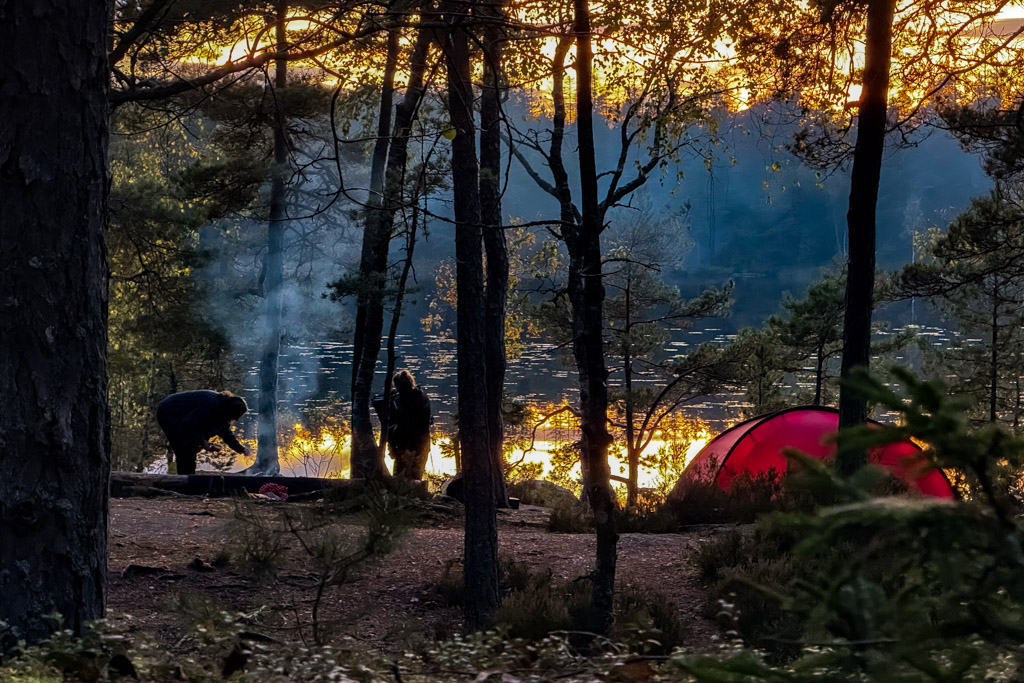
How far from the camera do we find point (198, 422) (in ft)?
48.4

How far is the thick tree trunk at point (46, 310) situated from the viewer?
4.21 meters

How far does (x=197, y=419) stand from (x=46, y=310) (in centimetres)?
1099

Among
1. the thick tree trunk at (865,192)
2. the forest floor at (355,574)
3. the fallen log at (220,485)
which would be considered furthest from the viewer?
the fallen log at (220,485)

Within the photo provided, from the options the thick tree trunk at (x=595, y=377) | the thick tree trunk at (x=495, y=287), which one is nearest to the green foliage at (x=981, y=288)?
the thick tree trunk at (x=495, y=287)

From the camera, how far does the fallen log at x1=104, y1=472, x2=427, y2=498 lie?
43.6 feet

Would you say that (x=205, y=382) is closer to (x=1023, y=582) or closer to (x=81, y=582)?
(x=81, y=582)

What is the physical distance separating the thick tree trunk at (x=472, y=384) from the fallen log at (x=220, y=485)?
17.2ft

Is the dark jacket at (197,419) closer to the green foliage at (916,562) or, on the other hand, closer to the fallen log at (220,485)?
the fallen log at (220,485)

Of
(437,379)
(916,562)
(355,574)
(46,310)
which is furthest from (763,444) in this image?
(437,379)

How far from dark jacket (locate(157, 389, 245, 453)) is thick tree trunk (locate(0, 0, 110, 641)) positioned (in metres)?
10.5

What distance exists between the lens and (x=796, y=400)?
86.7 ft

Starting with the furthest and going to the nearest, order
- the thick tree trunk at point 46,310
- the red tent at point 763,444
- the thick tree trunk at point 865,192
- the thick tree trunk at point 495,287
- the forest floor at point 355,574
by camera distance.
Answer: the red tent at point 763,444, the thick tree trunk at point 495,287, the thick tree trunk at point 865,192, the forest floor at point 355,574, the thick tree trunk at point 46,310

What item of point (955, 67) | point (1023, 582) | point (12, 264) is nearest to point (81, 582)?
point (12, 264)

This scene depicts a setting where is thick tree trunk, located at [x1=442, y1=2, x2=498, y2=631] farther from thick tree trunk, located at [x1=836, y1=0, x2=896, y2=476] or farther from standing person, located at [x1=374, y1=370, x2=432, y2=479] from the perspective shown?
standing person, located at [x1=374, y1=370, x2=432, y2=479]
